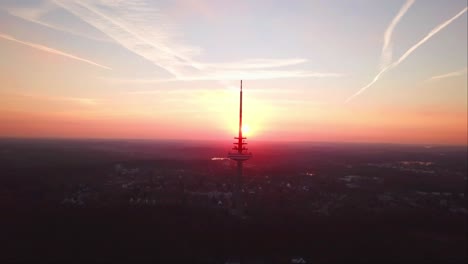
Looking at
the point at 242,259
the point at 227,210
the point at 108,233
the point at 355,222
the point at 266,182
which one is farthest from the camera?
the point at 266,182

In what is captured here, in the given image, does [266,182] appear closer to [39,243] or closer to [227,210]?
[227,210]

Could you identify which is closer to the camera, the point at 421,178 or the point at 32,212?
the point at 32,212

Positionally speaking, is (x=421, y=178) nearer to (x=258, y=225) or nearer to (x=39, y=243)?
(x=258, y=225)

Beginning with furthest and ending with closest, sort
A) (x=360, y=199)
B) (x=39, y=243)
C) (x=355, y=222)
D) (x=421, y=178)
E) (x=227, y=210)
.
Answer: (x=421, y=178) → (x=360, y=199) → (x=227, y=210) → (x=355, y=222) → (x=39, y=243)

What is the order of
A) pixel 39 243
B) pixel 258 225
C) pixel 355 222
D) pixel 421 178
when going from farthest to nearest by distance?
pixel 421 178 < pixel 355 222 < pixel 258 225 < pixel 39 243

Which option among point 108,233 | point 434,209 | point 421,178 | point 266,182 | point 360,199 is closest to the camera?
point 108,233

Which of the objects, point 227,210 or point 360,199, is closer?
point 227,210

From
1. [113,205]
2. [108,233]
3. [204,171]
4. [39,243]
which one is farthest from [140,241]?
[204,171]

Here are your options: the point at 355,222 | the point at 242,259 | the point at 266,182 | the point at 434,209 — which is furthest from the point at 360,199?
the point at 242,259
